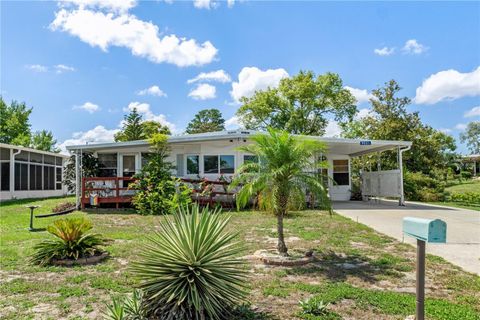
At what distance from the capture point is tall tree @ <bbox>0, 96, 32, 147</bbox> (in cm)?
3223

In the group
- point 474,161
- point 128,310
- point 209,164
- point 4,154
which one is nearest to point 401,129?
point 209,164

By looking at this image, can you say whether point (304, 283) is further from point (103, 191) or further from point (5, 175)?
point (5, 175)

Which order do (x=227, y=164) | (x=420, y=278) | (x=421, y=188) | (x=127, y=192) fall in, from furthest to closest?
(x=421, y=188) → (x=227, y=164) → (x=127, y=192) → (x=420, y=278)

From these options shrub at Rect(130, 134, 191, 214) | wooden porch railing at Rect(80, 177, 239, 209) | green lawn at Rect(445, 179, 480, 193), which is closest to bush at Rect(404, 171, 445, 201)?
green lawn at Rect(445, 179, 480, 193)

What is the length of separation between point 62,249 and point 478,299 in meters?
6.52

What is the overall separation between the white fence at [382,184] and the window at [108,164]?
564 inches

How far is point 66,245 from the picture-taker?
630cm

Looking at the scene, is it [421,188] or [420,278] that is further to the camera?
[421,188]

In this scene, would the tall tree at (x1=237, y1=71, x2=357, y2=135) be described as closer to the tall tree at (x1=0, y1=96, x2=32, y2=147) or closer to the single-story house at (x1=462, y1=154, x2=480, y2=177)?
the single-story house at (x1=462, y1=154, x2=480, y2=177)

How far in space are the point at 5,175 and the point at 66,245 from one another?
16.6 m

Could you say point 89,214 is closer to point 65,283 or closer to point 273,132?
point 65,283

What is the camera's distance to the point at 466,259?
631 centimetres

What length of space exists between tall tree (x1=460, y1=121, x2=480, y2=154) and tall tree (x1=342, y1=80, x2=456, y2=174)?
40.8 metres

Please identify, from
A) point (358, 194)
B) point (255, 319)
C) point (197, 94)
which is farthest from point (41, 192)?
point (255, 319)
